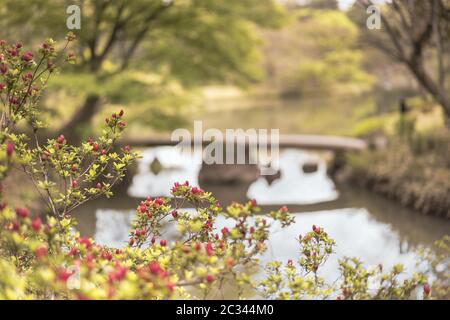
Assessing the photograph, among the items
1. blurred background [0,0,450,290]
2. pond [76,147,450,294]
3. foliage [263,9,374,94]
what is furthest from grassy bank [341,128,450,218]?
foliage [263,9,374,94]

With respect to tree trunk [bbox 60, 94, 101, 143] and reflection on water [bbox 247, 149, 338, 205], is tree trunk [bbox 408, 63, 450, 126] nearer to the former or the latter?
reflection on water [bbox 247, 149, 338, 205]

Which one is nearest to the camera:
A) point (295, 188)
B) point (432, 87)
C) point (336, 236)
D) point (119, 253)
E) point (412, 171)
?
point (119, 253)

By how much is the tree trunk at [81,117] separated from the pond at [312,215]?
1969 millimetres

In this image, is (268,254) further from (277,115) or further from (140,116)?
(277,115)

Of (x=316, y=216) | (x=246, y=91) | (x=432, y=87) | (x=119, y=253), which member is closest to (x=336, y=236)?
(x=316, y=216)

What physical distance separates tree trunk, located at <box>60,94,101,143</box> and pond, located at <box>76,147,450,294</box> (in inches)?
77.5

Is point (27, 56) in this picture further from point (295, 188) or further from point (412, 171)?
point (295, 188)

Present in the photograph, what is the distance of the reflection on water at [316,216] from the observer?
29.4 feet

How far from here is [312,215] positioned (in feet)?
38.4

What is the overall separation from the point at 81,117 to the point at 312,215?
6.93 m

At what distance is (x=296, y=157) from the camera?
19.9 metres

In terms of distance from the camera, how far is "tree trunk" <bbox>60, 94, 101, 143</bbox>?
14.0m
